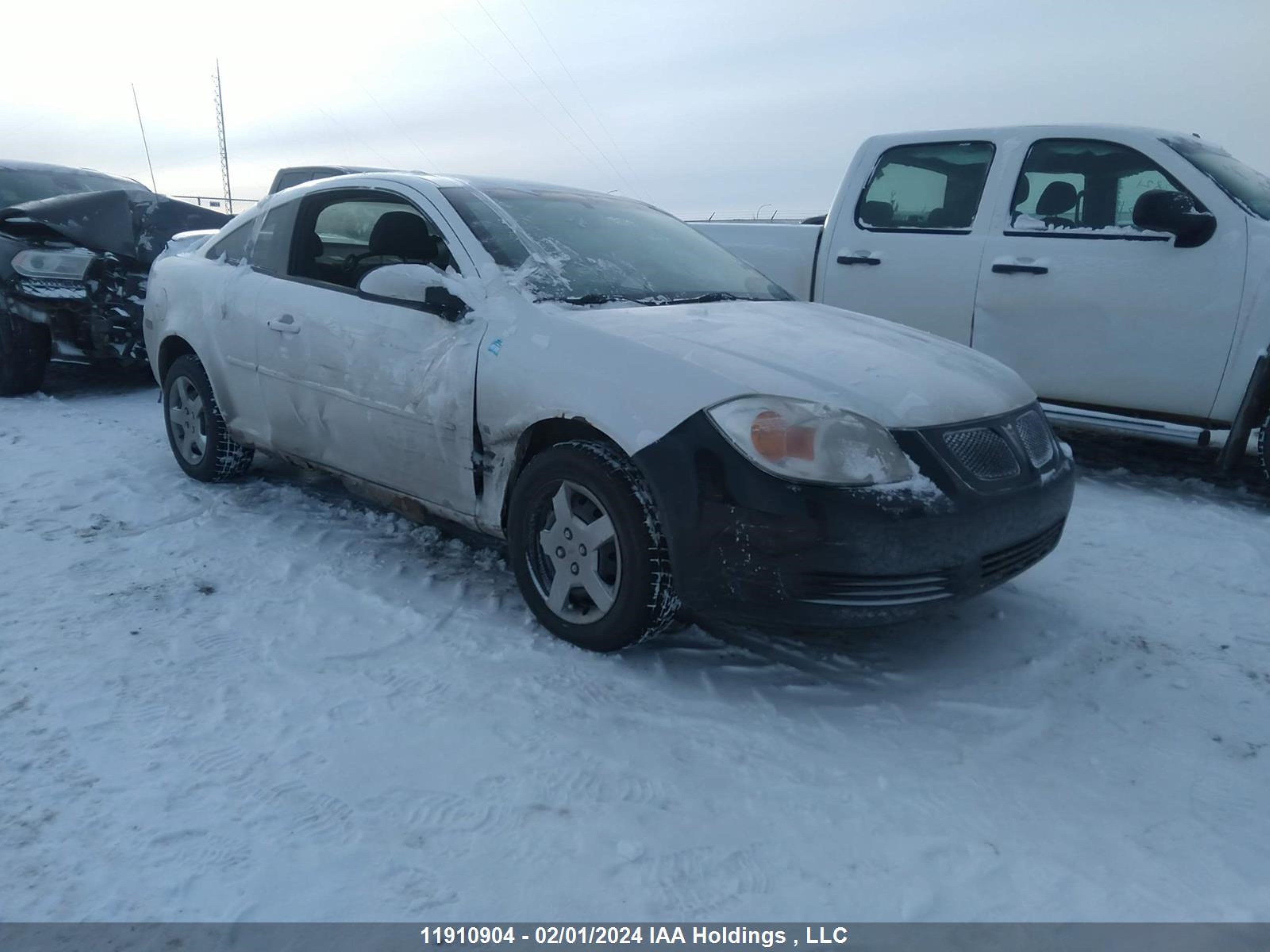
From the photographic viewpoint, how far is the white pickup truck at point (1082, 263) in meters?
4.75

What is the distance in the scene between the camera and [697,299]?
3.73 m

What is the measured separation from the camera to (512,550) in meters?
3.31

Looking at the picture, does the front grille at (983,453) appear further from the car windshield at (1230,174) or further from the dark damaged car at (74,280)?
the dark damaged car at (74,280)

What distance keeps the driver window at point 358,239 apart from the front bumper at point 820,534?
1.48m

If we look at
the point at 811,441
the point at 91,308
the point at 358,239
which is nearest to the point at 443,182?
the point at 358,239

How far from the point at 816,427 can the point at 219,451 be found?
3315 mm

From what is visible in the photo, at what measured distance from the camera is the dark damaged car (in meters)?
6.56

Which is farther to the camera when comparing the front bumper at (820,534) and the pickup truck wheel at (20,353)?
the pickup truck wheel at (20,353)

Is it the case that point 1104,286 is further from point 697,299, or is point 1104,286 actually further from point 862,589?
point 862,589

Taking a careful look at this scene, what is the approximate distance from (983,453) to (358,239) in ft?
9.00

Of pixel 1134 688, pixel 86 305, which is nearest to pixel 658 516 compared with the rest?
pixel 1134 688

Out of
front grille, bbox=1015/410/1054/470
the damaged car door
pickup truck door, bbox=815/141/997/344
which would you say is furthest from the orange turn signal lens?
pickup truck door, bbox=815/141/997/344

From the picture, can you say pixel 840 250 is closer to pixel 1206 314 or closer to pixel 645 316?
pixel 1206 314

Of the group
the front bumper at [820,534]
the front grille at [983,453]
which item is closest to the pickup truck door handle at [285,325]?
the front bumper at [820,534]
